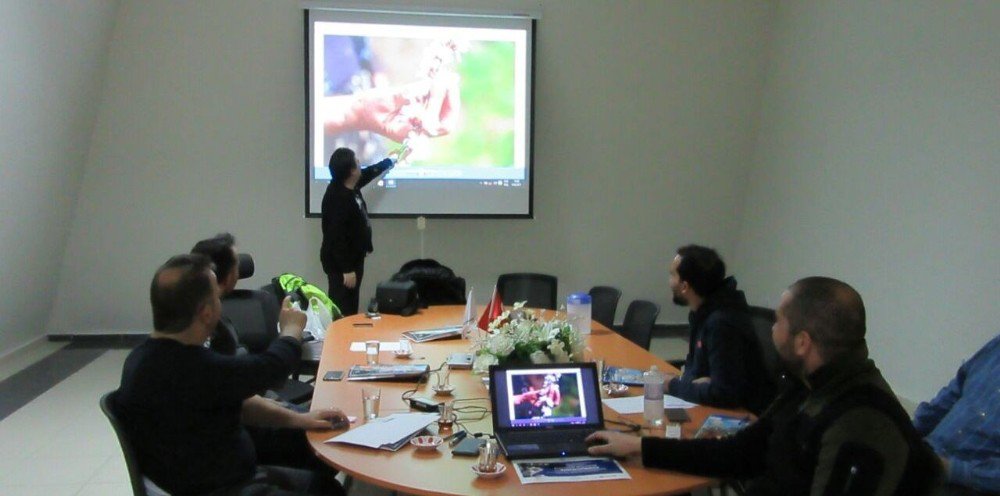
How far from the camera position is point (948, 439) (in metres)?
2.76

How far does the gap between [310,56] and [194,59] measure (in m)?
0.89

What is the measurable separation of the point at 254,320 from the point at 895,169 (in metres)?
3.89

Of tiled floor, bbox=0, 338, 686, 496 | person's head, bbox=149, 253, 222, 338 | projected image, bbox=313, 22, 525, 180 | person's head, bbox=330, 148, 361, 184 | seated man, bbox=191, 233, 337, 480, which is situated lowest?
tiled floor, bbox=0, 338, 686, 496

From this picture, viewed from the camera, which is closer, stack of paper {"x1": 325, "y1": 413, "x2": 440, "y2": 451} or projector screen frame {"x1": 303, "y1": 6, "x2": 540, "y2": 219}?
stack of paper {"x1": 325, "y1": 413, "x2": 440, "y2": 451}

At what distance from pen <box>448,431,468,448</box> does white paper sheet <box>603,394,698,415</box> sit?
560mm

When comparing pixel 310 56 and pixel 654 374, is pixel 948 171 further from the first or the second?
pixel 310 56

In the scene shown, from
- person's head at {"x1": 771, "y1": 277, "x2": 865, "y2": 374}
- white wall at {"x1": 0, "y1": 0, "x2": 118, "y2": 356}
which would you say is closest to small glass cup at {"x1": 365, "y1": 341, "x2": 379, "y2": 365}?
person's head at {"x1": 771, "y1": 277, "x2": 865, "y2": 374}

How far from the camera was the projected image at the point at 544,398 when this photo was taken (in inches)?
88.4

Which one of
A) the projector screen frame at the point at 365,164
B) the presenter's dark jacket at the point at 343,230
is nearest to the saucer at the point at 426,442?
the presenter's dark jacket at the point at 343,230

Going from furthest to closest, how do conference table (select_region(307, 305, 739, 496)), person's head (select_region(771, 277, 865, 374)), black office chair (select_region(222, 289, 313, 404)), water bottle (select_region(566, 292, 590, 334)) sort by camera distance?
water bottle (select_region(566, 292, 590, 334)) → black office chair (select_region(222, 289, 313, 404)) → conference table (select_region(307, 305, 739, 496)) → person's head (select_region(771, 277, 865, 374))

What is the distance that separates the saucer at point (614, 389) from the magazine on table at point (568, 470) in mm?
689

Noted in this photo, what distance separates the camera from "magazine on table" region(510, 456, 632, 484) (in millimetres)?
1968

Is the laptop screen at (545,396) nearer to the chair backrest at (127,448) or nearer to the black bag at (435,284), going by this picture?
the chair backrest at (127,448)

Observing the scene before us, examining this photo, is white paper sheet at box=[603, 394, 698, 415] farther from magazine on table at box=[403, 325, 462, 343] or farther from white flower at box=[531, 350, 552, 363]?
magazine on table at box=[403, 325, 462, 343]
